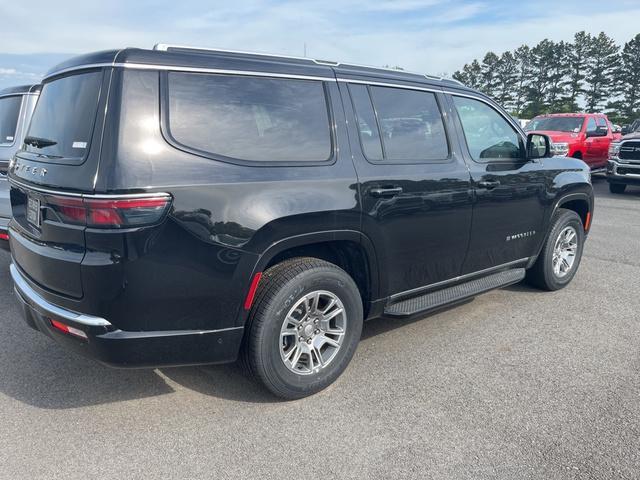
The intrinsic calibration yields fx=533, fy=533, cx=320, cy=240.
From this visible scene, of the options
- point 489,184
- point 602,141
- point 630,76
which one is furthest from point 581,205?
point 630,76

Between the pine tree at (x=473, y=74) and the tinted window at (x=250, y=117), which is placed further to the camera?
the pine tree at (x=473, y=74)

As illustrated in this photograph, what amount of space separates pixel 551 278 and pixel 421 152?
2301 millimetres

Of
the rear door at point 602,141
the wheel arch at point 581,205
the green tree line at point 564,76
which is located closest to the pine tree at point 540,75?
the green tree line at point 564,76

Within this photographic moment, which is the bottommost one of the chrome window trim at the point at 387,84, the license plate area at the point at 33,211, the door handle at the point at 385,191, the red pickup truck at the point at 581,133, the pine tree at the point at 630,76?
the license plate area at the point at 33,211

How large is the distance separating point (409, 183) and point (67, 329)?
228 centimetres

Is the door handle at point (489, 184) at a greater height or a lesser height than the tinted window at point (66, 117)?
lesser

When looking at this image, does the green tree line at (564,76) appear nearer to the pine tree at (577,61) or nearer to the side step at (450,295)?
the pine tree at (577,61)

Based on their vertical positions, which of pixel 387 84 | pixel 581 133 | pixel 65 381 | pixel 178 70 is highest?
pixel 581 133

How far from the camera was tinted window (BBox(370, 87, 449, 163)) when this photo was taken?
365 cm

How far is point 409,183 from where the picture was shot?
11.9 feet

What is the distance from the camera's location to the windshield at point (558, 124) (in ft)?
47.5

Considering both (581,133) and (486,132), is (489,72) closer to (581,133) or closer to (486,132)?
(581,133)

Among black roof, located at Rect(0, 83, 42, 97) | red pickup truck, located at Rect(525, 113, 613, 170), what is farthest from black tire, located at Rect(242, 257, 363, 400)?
red pickup truck, located at Rect(525, 113, 613, 170)

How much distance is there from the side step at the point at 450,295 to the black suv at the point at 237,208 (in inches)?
0.8
